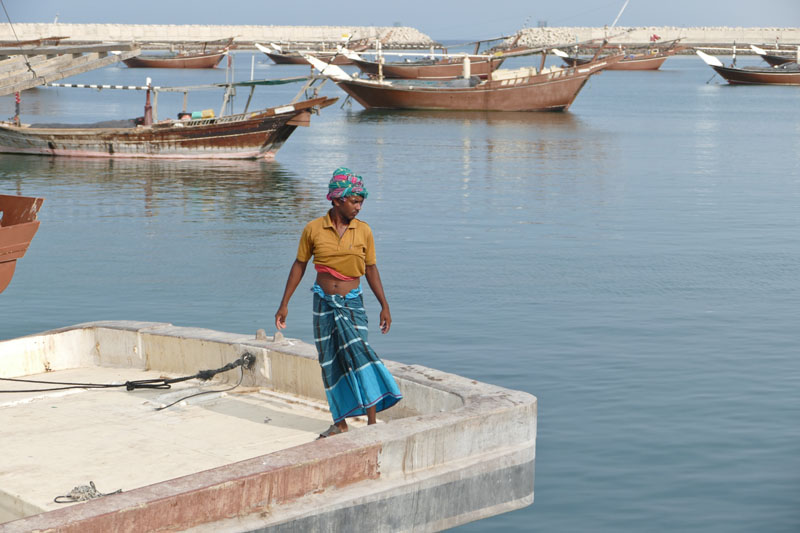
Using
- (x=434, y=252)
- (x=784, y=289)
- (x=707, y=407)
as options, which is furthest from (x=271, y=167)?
(x=707, y=407)

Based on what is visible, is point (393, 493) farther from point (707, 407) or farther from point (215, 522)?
point (707, 407)

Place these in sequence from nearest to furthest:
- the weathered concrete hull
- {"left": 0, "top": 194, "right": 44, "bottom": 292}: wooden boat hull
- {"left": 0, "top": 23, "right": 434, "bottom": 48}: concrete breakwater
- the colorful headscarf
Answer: the weathered concrete hull → the colorful headscarf → {"left": 0, "top": 194, "right": 44, "bottom": 292}: wooden boat hull → {"left": 0, "top": 23, "right": 434, "bottom": 48}: concrete breakwater

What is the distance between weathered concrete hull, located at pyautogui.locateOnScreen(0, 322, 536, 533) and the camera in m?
4.82

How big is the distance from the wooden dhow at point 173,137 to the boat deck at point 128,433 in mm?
20507

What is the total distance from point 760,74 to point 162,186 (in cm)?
5772

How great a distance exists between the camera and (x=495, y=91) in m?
46.4

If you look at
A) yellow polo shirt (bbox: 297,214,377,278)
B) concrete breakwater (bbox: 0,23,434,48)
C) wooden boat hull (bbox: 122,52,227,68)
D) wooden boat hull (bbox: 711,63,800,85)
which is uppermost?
concrete breakwater (bbox: 0,23,434,48)

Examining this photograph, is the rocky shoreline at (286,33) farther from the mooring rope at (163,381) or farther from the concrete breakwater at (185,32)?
the mooring rope at (163,381)

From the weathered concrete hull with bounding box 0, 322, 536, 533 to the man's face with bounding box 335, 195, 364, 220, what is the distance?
3.62 ft

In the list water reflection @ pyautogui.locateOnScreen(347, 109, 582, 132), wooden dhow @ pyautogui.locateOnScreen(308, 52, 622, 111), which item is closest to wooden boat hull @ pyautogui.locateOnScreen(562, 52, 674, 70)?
wooden dhow @ pyautogui.locateOnScreen(308, 52, 622, 111)

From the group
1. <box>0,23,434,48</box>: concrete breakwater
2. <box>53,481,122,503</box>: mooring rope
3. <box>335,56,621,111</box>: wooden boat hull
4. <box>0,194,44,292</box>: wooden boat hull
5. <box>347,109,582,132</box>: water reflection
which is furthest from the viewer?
<box>0,23,434,48</box>: concrete breakwater

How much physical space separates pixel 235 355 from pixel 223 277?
6.93m

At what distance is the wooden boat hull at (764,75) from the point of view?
73438 mm

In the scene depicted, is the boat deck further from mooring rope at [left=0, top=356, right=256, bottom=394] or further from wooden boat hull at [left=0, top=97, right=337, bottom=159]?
wooden boat hull at [left=0, top=97, right=337, bottom=159]
